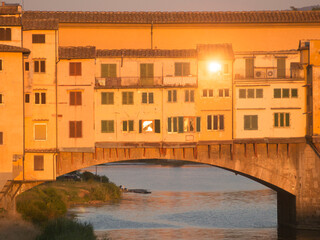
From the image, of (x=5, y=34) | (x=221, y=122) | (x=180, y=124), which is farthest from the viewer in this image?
(x=221, y=122)

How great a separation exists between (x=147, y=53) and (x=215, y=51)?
5588 millimetres

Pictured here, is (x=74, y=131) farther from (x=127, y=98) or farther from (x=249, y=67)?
(x=249, y=67)

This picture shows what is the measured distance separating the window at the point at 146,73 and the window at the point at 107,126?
4.32 meters

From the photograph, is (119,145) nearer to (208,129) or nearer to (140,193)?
(208,129)

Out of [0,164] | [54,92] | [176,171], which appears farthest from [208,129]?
[176,171]

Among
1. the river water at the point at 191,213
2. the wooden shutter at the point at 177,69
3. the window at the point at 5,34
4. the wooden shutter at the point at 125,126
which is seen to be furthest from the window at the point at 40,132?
the wooden shutter at the point at 177,69

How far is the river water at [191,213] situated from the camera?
6281 cm

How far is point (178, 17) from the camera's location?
6341 cm

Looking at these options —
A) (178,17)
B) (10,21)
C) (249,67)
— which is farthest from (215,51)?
(10,21)

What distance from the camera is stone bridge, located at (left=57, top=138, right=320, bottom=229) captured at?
5862 centimetres

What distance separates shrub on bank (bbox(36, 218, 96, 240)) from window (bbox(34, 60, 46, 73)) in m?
12.9

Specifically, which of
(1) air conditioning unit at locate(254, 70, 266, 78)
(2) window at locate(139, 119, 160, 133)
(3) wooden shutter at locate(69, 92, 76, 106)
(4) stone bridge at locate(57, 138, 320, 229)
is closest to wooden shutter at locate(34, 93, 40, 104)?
(3) wooden shutter at locate(69, 92, 76, 106)

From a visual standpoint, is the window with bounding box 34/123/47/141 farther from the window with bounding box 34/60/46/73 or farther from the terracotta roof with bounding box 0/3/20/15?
the terracotta roof with bounding box 0/3/20/15

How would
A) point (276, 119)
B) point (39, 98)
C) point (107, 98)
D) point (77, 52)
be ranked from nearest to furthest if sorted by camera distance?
point (39, 98) < point (77, 52) < point (107, 98) < point (276, 119)
